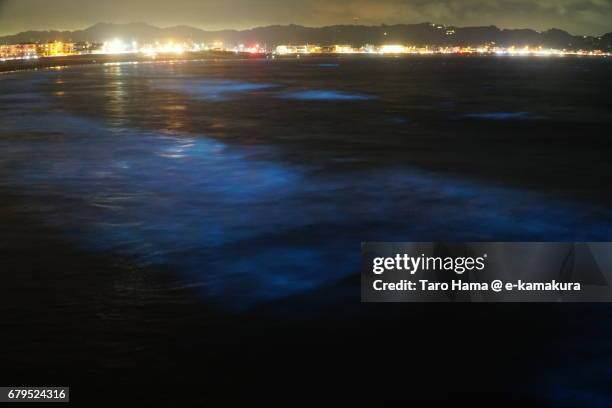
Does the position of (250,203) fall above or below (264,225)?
above

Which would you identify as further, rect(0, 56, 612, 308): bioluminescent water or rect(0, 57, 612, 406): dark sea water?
rect(0, 56, 612, 308): bioluminescent water

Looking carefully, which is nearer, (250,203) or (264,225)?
(264,225)

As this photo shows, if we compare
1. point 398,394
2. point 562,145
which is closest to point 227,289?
point 398,394

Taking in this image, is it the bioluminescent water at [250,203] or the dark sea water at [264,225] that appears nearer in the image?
the dark sea water at [264,225]

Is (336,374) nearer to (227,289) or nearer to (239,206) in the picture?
(227,289)
